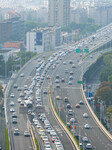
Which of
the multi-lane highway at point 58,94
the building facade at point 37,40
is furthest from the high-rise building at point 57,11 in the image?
the multi-lane highway at point 58,94

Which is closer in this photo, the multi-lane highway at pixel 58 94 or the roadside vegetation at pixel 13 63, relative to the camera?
the multi-lane highway at pixel 58 94

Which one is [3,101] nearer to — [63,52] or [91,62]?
[91,62]

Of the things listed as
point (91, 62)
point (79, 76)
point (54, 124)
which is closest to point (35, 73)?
point (79, 76)

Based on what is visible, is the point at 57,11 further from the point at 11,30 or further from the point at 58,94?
the point at 58,94

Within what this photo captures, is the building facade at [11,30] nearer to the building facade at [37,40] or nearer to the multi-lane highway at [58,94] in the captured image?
the building facade at [37,40]

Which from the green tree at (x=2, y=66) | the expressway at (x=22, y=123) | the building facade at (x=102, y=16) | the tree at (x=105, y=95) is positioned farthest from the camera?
the building facade at (x=102, y=16)

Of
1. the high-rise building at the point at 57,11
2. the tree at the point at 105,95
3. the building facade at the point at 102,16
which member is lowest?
the building facade at the point at 102,16

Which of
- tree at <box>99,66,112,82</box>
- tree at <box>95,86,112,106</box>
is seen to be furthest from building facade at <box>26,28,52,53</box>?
tree at <box>95,86,112,106</box>

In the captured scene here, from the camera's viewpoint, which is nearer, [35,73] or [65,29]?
[35,73]

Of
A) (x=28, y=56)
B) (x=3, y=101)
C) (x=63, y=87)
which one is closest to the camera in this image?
(x=3, y=101)

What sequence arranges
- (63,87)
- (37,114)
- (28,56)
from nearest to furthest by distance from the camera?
(37,114)
(63,87)
(28,56)

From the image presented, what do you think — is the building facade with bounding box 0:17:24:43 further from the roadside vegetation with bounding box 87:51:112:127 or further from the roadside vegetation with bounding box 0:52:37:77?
the roadside vegetation with bounding box 87:51:112:127
